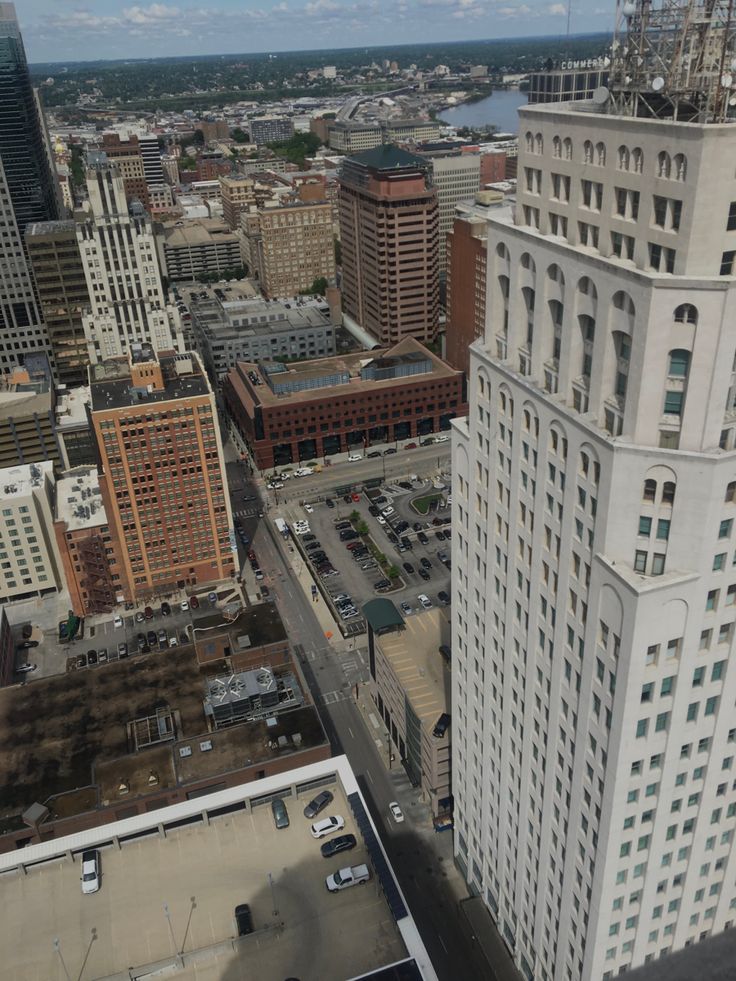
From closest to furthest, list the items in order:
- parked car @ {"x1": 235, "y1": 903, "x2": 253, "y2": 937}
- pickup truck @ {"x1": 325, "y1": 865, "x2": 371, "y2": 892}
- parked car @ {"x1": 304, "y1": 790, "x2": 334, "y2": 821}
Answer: parked car @ {"x1": 235, "y1": 903, "x2": 253, "y2": 937}, pickup truck @ {"x1": 325, "y1": 865, "x2": 371, "y2": 892}, parked car @ {"x1": 304, "y1": 790, "x2": 334, "y2": 821}

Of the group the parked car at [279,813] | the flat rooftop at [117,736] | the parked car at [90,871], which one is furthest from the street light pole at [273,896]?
the flat rooftop at [117,736]

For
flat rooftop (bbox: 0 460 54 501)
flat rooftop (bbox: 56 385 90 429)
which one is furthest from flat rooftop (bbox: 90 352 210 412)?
flat rooftop (bbox: 56 385 90 429)

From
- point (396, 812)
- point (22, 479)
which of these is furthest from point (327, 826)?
point (22, 479)

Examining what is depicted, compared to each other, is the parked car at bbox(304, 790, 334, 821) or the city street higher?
the parked car at bbox(304, 790, 334, 821)

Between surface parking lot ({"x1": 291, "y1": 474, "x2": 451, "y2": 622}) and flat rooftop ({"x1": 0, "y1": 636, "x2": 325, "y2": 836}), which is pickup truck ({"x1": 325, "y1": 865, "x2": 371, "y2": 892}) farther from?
surface parking lot ({"x1": 291, "y1": 474, "x2": 451, "y2": 622})

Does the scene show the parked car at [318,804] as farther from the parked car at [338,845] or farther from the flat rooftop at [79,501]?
the flat rooftop at [79,501]
